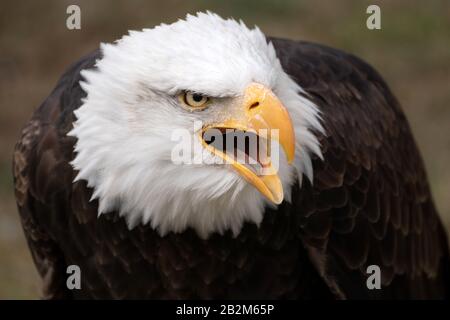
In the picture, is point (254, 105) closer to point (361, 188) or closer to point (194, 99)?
point (194, 99)

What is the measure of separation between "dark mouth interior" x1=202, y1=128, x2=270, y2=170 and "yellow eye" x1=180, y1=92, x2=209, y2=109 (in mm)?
111

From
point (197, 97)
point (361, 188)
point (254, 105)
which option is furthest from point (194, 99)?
point (361, 188)

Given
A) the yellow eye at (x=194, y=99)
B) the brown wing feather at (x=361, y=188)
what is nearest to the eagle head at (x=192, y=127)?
the yellow eye at (x=194, y=99)

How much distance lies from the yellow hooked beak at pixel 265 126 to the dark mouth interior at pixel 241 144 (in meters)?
0.03

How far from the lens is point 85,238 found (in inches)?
187

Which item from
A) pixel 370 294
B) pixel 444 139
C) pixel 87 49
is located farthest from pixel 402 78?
pixel 370 294

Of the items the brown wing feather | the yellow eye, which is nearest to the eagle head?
the yellow eye

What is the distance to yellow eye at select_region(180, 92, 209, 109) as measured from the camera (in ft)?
13.0

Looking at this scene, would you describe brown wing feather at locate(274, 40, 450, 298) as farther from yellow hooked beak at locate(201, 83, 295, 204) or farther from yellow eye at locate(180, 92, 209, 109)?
yellow eye at locate(180, 92, 209, 109)

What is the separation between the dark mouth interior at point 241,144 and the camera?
3.97 meters

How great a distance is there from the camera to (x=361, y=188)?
192 inches

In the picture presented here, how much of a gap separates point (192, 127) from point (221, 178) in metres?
0.22

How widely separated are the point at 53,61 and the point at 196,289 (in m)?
5.70
